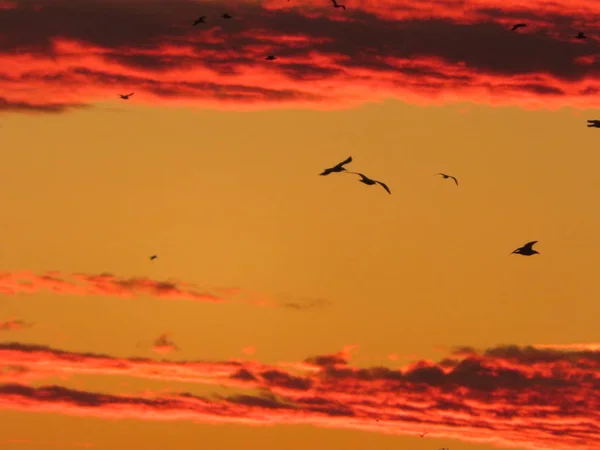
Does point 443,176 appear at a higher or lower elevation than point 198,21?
lower

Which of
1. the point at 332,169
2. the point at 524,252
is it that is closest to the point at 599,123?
the point at 524,252

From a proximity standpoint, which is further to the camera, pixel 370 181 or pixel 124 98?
pixel 124 98

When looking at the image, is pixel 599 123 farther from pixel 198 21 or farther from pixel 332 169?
pixel 198 21

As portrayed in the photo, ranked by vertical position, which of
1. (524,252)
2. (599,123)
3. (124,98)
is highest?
(124,98)

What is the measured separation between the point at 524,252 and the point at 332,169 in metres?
19.9

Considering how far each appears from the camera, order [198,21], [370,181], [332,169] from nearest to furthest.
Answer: [332,169] < [370,181] < [198,21]

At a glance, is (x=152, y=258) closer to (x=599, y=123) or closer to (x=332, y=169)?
(x=332, y=169)

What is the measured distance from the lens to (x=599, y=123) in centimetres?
9444

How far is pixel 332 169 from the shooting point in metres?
88.9

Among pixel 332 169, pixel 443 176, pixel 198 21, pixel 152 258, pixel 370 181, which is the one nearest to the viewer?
pixel 332 169

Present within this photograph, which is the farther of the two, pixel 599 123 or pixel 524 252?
pixel 524 252

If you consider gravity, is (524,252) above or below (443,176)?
below

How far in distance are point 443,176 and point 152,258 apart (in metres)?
31.9

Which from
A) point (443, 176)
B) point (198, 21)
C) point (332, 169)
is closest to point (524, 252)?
point (443, 176)
